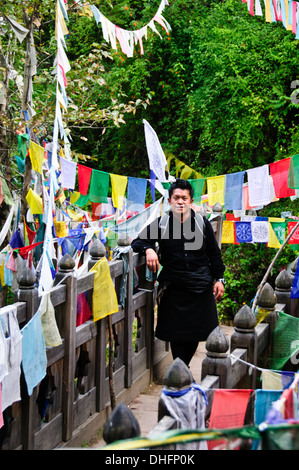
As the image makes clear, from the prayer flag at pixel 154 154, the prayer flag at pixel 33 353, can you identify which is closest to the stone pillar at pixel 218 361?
the prayer flag at pixel 33 353

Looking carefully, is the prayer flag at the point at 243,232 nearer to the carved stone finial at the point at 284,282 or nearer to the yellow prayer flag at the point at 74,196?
the yellow prayer flag at the point at 74,196

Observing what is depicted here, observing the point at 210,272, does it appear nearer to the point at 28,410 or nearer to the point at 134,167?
the point at 28,410

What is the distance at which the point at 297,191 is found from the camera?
7637mm

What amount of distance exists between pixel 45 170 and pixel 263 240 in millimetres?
3083

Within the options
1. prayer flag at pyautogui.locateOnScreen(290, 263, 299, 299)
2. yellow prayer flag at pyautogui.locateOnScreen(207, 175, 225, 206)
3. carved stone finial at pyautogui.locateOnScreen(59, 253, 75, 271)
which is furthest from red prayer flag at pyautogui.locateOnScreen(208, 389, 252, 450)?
yellow prayer flag at pyautogui.locateOnScreen(207, 175, 225, 206)

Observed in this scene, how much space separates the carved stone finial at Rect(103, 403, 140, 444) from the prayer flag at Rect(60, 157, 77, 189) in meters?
5.18

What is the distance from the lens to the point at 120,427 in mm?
1583

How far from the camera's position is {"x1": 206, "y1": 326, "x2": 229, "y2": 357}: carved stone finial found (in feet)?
Answer: 8.57

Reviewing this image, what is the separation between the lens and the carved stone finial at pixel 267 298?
13.5ft

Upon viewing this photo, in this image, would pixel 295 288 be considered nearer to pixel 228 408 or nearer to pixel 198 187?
pixel 228 408

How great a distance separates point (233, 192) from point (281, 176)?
688 millimetres

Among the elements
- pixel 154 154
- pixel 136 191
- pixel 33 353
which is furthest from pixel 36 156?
pixel 33 353

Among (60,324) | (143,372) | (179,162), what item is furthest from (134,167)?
(60,324)

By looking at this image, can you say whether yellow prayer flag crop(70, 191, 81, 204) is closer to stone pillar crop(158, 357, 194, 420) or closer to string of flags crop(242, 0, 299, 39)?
string of flags crop(242, 0, 299, 39)
